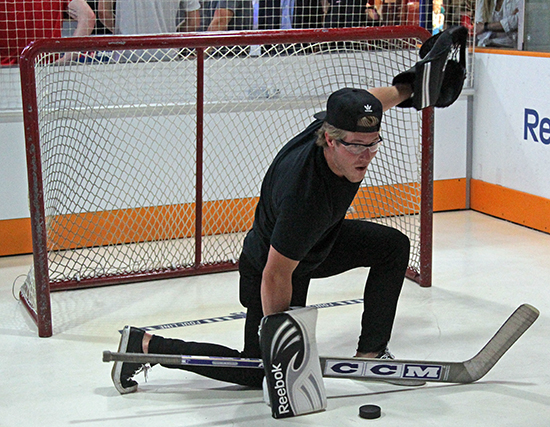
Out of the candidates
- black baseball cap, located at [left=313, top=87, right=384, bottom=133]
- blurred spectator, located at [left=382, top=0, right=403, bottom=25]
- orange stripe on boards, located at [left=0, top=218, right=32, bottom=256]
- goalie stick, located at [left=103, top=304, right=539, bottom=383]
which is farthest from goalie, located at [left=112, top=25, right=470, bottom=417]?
blurred spectator, located at [left=382, top=0, right=403, bottom=25]

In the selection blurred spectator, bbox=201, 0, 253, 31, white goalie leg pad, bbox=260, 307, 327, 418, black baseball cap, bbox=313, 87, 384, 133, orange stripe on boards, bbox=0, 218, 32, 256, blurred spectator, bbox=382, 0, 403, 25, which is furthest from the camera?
blurred spectator, bbox=382, 0, 403, 25

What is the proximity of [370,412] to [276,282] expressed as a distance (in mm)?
651

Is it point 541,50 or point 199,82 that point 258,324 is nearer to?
point 199,82

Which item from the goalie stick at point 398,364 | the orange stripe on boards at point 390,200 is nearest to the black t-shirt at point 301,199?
the goalie stick at point 398,364

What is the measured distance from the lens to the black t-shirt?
2.69 m

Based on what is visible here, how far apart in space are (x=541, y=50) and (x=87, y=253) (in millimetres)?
3462

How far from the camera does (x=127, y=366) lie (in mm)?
3205

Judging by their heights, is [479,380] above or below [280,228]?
below

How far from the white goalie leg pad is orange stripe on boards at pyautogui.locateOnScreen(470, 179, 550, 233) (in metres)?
3.24

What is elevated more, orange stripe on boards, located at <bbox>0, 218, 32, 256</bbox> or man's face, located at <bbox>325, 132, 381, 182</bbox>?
man's face, located at <bbox>325, 132, 381, 182</bbox>

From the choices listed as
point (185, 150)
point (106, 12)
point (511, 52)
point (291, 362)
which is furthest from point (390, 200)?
point (291, 362)

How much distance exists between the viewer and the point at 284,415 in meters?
2.96

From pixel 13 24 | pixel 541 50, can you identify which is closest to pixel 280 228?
pixel 13 24

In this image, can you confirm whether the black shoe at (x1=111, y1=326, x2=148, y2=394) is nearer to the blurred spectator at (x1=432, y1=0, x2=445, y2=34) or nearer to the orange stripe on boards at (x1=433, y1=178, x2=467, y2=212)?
the orange stripe on boards at (x1=433, y1=178, x2=467, y2=212)
